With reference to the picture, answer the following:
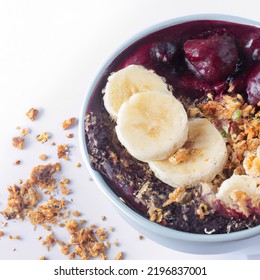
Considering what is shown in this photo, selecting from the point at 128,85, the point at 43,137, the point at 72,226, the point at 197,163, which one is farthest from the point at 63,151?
the point at 197,163

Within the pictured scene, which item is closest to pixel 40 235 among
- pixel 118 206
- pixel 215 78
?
pixel 118 206

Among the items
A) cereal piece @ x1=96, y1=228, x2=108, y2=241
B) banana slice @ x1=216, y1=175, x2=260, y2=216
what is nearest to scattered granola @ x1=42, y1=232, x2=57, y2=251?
cereal piece @ x1=96, y1=228, x2=108, y2=241

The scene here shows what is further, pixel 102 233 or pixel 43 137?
pixel 43 137

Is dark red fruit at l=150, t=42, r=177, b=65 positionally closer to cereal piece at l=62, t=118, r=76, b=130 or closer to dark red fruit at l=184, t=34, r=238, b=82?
dark red fruit at l=184, t=34, r=238, b=82

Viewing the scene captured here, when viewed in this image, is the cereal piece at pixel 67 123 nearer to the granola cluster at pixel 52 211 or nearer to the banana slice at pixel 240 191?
the granola cluster at pixel 52 211

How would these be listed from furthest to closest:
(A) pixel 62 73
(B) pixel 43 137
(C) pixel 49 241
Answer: (A) pixel 62 73
(B) pixel 43 137
(C) pixel 49 241

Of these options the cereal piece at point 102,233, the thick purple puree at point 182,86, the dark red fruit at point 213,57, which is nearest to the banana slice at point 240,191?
the thick purple puree at point 182,86

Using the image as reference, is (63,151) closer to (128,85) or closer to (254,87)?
(128,85)
